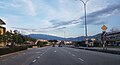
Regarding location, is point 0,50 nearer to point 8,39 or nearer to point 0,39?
point 0,39

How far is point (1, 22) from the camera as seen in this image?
124500mm

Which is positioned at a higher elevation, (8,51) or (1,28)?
(1,28)

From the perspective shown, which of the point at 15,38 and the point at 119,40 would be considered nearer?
the point at 15,38

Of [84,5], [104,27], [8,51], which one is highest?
[84,5]

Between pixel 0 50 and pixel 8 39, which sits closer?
pixel 0 50

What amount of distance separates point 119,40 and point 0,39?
204ft

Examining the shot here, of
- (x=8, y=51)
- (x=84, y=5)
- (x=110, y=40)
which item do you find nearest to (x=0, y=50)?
(x=8, y=51)

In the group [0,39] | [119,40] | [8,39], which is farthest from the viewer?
[119,40]

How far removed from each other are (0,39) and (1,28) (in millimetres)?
23484

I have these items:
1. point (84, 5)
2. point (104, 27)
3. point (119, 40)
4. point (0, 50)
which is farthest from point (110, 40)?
point (0, 50)

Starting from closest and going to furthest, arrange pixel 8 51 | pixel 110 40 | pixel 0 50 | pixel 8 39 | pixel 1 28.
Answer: pixel 0 50
pixel 8 51
pixel 8 39
pixel 1 28
pixel 110 40

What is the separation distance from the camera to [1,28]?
4825 inches

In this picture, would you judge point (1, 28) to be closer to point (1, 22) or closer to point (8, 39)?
point (1, 22)

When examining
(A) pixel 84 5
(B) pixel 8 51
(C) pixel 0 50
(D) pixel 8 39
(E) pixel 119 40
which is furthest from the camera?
(E) pixel 119 40
